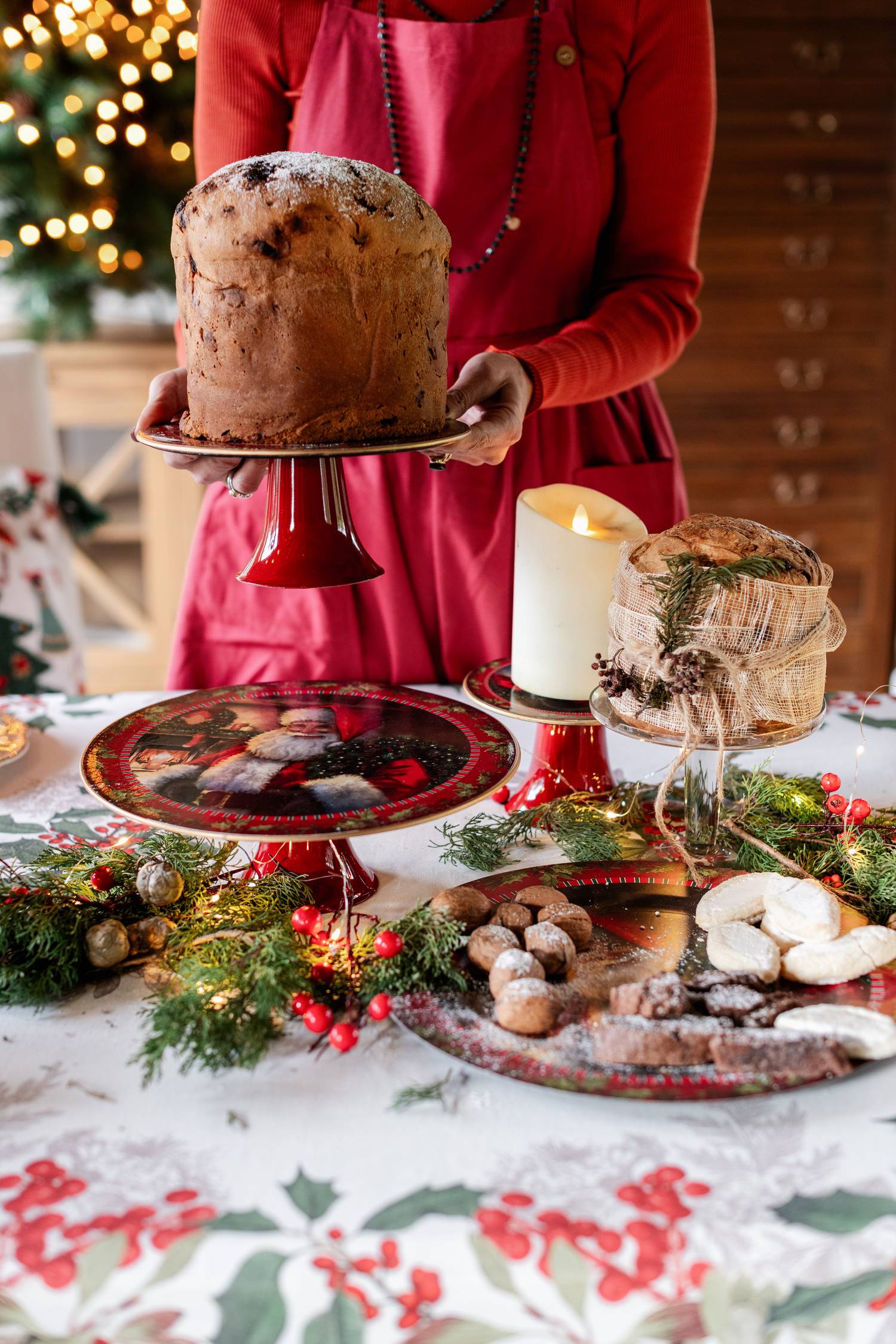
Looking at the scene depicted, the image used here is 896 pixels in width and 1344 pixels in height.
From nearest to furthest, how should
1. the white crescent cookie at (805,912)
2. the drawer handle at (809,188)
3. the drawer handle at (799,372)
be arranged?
the white crescent cookie at (805,912), the drawer handle at (809,188), the drawer handle at (799,372)

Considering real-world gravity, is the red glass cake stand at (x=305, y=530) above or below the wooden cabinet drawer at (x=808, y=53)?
below

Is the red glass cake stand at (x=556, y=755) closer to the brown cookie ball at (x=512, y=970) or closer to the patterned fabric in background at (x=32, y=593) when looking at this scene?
the brown cookie ball at (x=512, y=970)

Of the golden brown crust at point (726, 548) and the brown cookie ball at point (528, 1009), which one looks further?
the golden brown crust at point (726, 548)

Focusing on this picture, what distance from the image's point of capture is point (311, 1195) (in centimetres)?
57

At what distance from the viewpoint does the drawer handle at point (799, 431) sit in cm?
310

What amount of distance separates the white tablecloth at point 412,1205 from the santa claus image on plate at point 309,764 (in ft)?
0.47

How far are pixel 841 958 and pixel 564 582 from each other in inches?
15.5

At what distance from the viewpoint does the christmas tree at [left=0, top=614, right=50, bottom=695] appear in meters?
2.02

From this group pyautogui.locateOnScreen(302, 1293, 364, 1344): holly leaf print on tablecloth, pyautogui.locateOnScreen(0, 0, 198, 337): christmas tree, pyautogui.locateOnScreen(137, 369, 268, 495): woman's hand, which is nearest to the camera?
pyautogui.locateOnScreen(302, 1293, 364, 1344): holly leaf print on tablecloth

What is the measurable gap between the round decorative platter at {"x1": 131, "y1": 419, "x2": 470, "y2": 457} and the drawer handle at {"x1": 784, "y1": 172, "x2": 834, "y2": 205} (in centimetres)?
240

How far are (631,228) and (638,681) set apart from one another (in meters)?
0.71

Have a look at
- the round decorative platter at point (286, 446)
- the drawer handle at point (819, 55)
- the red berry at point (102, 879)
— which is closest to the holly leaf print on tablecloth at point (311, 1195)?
the red berry at point (102, 879)

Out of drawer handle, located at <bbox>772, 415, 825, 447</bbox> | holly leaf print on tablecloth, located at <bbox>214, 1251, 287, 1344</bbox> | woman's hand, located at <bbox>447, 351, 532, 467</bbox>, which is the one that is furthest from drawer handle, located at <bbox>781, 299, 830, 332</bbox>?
holly leaf print on tablecloth, located at <bbox>214, 1251, 287, 1344</bbox>

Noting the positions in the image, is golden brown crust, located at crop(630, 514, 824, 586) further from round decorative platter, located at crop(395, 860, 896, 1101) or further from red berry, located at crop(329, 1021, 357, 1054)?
red berry, located at crop(329, 1021, 357, 1054)
